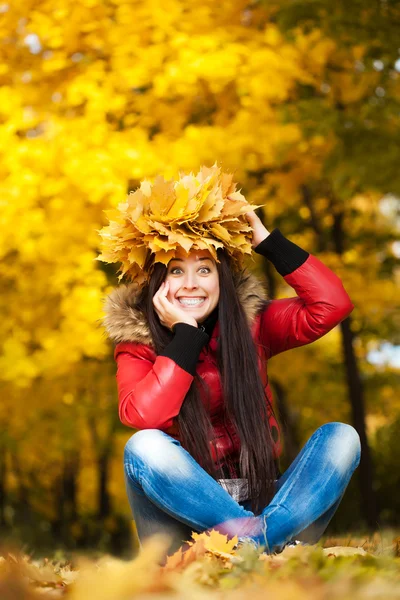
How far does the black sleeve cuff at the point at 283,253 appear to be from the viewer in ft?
10.6

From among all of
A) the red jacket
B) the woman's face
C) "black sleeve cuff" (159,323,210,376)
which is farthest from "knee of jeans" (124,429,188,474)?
the woman's face

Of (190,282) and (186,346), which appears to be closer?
(186,346)

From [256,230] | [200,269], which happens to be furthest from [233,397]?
[256,230]

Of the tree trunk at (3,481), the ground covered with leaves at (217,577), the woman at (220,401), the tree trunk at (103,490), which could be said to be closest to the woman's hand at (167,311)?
the woman at (220,401)

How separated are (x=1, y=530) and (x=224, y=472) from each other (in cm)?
794

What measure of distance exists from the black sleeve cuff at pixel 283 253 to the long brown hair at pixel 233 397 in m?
0.18

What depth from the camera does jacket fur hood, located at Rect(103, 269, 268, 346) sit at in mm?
3162

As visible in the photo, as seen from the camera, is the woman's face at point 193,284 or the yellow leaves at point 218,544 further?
the woman's face at point 193,284

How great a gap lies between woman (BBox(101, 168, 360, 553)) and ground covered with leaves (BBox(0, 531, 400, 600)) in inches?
12.8

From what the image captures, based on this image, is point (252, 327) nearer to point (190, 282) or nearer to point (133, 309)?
point (190, 282)

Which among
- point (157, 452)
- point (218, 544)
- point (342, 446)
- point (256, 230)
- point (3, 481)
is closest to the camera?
point (218, 544)

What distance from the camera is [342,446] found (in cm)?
A: 288

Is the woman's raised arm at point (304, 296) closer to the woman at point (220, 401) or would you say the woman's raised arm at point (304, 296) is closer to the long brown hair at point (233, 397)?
the woman at point (220, 401)

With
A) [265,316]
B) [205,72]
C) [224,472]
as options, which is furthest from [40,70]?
[224,472]
